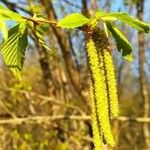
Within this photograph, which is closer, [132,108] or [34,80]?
[34,80]

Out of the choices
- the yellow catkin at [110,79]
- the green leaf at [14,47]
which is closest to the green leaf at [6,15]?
the green leaf at [14,47]

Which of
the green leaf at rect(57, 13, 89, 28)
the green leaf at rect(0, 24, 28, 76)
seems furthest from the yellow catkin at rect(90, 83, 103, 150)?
the green leaf at rect(0, 24, 28, 76)

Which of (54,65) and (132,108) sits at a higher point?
(54,65)

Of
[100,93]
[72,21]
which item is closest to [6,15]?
[72,21]

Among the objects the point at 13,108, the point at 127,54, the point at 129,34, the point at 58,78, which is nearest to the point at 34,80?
the point at 13,108

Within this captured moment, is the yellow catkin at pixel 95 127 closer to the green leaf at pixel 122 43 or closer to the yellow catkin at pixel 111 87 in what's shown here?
the yellow catkin at pixel 111 87

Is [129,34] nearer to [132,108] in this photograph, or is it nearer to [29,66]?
[29,66]

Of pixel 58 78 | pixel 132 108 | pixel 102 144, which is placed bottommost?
pixel 132 108
